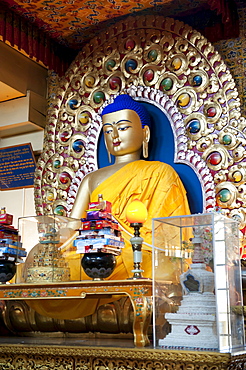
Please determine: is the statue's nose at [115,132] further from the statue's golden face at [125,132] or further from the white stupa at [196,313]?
the white stupa at [196,313]

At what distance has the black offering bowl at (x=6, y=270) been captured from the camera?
3.72 metres

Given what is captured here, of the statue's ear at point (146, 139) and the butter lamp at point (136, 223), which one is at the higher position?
the statue's ear at point (146, 139)

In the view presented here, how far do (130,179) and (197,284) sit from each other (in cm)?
204

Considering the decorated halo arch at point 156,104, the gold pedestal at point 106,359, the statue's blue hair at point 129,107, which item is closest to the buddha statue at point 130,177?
the statue's blue hair at point 129,107

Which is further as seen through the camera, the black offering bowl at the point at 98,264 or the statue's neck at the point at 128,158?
the statue's neck at the point at 128,158

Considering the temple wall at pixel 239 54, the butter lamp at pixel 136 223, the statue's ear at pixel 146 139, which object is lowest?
the butter lamp at pixel 136 223

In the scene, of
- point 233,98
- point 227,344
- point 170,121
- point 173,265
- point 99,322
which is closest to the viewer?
point 227,344

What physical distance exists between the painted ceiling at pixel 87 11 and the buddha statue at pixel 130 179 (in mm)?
845

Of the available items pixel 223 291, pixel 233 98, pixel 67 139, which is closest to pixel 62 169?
pixel 67 139

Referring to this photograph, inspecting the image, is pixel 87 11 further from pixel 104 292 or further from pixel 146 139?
pixel 104 292

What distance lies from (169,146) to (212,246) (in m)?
2.32

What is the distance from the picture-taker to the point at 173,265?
10.4ft

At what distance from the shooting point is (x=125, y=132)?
17.0 ft

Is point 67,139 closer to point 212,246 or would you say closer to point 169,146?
point 169,146
